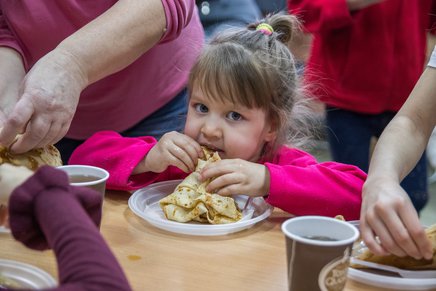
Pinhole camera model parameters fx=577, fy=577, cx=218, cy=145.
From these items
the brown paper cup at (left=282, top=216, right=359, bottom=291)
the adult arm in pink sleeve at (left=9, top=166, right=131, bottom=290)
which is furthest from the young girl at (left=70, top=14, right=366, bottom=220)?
the adult arm in pink sleeve at (left=9, top=166, right=131, bottom=290)

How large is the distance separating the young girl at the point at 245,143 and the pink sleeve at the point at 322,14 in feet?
1.50

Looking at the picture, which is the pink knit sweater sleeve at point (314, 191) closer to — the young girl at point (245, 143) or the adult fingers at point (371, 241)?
the young girl at point (245, 143)

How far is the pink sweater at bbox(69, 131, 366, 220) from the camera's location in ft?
4.36

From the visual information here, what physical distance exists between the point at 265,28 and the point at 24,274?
940 mm

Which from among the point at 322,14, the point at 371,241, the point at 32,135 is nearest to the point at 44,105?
the point at 32,135

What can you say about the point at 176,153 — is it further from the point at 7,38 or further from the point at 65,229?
the point at 65,229

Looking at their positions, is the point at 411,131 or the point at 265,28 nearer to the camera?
the point at 411,131

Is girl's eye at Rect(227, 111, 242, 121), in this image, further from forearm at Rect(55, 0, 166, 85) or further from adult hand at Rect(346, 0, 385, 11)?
adult hand at Rect(346, 0, 385, 11)

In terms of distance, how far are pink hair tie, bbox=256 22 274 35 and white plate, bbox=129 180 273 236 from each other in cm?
45

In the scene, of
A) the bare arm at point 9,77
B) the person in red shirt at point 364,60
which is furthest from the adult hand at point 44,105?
the person in red shirt at point 364,60

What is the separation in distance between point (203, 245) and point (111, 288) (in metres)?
0.55

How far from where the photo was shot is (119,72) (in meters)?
1.65

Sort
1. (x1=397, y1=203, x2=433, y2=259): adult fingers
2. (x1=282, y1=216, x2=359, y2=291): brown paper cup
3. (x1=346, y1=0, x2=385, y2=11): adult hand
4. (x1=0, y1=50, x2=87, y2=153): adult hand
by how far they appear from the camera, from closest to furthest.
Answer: (x1=282, y1=216, x2=359, y2=291): brown paper cup, (x1=397, y1=203, x2=433, y2=259): adult fingers, (x1=0, y1=50, x2=87, y2=153): adult hand, (x1=346, y1=0, x2=385, y2=11): adult hand

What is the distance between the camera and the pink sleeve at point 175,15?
143 centimetres
